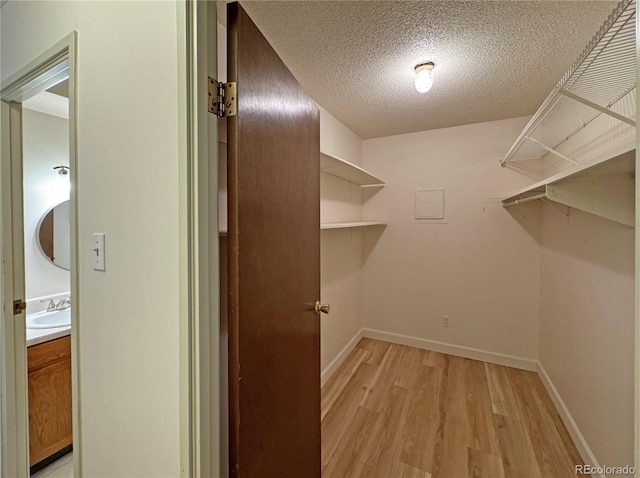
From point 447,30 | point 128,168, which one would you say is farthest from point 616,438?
point 128,168

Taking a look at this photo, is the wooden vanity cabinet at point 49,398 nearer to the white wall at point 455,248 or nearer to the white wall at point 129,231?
the white wall at point 129,231

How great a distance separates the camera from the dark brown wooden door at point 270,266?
0.77 m

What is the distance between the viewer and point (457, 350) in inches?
110

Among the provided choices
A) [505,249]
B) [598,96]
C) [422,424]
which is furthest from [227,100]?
[505,249]

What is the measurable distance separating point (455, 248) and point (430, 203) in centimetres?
54

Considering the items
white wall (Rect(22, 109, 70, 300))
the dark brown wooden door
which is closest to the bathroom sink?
white wall (Rect(22, 109, 70, 300))

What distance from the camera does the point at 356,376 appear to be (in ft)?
7.94

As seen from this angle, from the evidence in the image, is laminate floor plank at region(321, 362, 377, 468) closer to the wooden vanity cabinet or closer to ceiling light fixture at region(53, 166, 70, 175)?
the wooden vanity cabinet

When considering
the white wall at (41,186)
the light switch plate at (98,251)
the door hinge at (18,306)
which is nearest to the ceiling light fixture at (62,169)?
the white wall at (41,186)

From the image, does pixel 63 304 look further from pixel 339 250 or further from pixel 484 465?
pixel 484 465

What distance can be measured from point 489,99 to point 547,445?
2.42 m

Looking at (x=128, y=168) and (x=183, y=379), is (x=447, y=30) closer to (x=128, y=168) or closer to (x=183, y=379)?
(x=128, y=168)

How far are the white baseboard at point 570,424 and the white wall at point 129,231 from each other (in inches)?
83.9

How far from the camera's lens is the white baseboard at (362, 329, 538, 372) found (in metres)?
2.54
